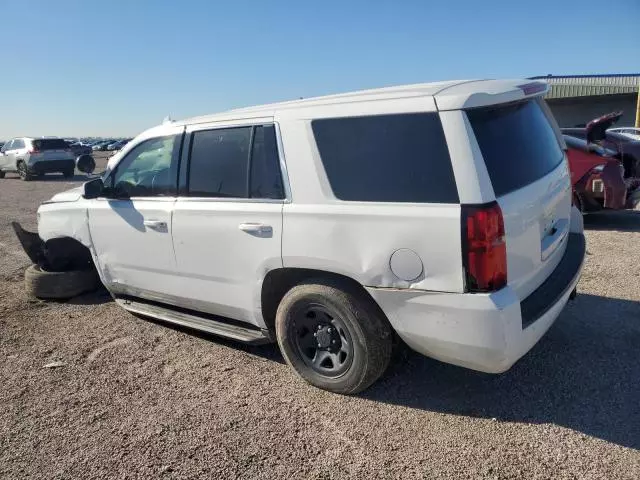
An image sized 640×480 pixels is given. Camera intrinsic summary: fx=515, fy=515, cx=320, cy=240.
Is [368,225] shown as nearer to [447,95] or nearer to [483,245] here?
[483,245]

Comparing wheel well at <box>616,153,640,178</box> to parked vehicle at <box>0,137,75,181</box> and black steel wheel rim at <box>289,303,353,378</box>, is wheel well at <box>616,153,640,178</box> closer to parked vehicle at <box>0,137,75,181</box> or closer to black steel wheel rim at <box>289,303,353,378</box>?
black steel wheel rim at <box>289,303,353,378</box>

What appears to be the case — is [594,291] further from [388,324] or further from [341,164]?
[341,164]

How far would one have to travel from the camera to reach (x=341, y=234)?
3.00m

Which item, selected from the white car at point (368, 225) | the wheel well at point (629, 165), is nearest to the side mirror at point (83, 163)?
the white car at point (368, 225)

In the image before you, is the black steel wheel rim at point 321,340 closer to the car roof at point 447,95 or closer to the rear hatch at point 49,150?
the car roof at point 447,95

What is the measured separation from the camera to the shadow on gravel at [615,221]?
7.87 metres

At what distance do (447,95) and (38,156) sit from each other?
79.5ft

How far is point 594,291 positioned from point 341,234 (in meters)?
3.24

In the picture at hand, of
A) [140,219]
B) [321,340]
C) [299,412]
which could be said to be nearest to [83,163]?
[140,219]

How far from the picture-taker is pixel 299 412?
3.18m

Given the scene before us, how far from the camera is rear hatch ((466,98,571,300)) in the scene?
2752mm

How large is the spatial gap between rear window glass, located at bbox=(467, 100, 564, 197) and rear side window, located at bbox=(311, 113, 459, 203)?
0.23 meters

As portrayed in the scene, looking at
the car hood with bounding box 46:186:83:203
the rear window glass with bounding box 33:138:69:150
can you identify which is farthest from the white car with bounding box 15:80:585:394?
the rear window glass with bounding box 33:138:69:150

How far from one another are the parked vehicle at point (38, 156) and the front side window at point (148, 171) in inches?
843
